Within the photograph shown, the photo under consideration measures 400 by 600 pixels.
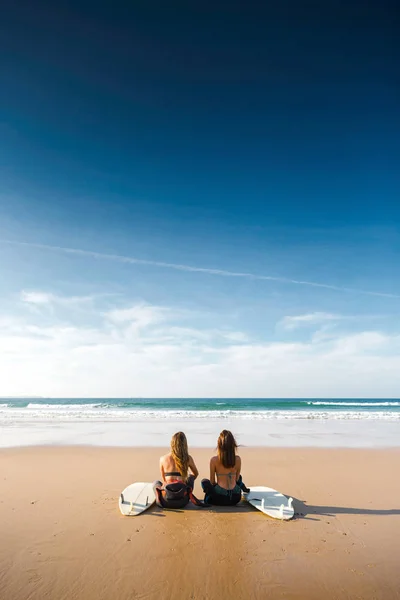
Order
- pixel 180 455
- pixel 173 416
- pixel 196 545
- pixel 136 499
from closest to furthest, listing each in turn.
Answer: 1. pixel 196 545
2. pixel 180 455
3. pixel 136 499
4. pixel 173 416

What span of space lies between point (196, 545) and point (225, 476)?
4.96 ft

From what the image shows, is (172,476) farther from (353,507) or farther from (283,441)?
(283,441)

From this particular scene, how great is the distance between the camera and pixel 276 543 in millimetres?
4371

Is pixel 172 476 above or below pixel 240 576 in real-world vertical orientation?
above

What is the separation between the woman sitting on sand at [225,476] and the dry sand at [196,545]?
0.20 meters

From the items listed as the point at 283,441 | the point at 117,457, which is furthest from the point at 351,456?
the point at 117,457

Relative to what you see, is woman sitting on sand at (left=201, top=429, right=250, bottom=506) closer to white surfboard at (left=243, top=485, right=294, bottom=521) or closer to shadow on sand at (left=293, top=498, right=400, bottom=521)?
white surfboard at (left=243, top=485, right=294, bottom=521)

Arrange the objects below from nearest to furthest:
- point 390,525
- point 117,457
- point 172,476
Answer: point 390,525 < point 172,476 < point 117,457

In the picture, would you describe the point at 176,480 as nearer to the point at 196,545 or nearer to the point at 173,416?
the point at 196,545

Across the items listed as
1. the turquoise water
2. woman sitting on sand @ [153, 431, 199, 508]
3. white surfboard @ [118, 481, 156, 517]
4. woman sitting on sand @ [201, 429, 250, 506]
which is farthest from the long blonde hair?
the turquoise water

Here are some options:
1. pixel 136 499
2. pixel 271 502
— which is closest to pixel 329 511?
pixel 271 502

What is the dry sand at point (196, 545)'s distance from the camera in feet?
11.4

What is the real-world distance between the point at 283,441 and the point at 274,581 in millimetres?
9838

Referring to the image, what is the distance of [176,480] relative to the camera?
555 centimetres
